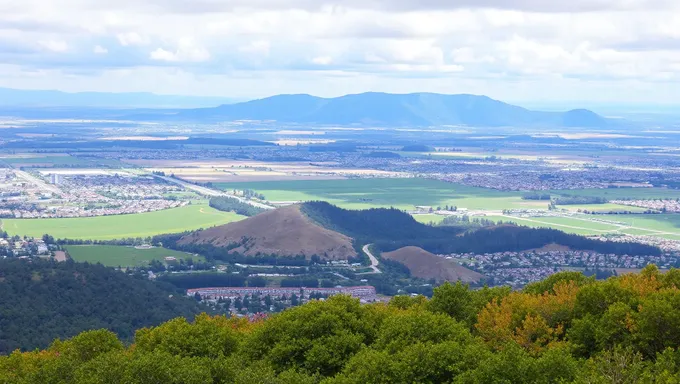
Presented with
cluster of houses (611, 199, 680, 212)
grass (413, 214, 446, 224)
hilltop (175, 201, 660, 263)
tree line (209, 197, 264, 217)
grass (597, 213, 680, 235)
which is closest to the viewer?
hilltop (175, 201, 660, 263)

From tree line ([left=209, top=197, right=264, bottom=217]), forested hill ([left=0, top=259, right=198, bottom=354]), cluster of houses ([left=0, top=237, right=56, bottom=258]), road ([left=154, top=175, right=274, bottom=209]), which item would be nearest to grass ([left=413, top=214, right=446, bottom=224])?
tree line ([left=209, top=197, right=264, bottom=217])

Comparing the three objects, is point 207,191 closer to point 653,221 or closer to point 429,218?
point 429,218

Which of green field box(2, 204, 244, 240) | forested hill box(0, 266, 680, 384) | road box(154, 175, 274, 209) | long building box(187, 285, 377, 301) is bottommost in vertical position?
long building box(187, 285, 377, 301)

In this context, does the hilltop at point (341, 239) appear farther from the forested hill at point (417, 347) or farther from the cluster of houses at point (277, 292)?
the forested hill at point (417, 347)

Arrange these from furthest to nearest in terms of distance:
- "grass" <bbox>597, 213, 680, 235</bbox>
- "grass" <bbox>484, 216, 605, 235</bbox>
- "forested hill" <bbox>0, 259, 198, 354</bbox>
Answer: "grass" <bbox>597, 213, 680, 235</bbox> → "grass" <bbox>484, 216, 605, 235</bbox> → "forested hill" <bbox>0, 259, 198, 354</bbox>

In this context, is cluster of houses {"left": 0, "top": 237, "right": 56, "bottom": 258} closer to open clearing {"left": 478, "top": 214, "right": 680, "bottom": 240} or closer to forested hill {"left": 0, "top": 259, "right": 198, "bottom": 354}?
forested hill {"left": 0, "top": 259, "right": 198, "bottom": 354}

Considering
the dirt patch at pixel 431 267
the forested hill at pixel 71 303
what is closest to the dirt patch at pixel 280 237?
the dirt patch at pixel 431 267
